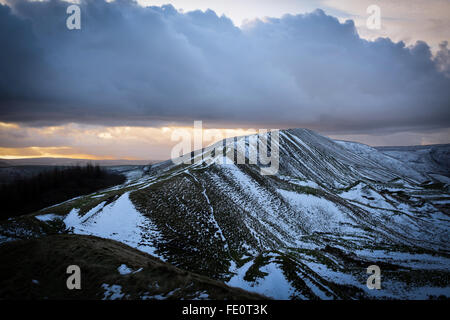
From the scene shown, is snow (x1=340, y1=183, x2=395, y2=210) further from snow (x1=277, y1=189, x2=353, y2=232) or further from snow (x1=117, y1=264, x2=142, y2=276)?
snow (x1=117, y1=264, x2=142, y2=276)

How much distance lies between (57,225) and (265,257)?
34123 mm

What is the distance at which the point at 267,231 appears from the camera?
42406mm

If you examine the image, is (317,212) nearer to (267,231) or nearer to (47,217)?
(267,231)

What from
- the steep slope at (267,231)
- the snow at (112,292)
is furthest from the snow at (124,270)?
the steep slope at (267,231)

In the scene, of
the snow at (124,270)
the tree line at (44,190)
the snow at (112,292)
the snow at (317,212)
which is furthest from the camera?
the tree line at (44,190)

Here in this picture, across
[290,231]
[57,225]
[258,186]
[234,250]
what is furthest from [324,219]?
[57,225]

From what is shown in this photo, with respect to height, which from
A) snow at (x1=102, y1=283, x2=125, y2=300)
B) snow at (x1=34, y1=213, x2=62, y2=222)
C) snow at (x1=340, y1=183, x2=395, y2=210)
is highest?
snow at (x1=102, y1=283, x2=125, y2=300)

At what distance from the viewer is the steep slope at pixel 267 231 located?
2519cm

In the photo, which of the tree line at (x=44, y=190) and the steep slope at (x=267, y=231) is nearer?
the steep slope at (x=267, y=231)

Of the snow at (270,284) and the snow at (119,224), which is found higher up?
the snow at (119,224)

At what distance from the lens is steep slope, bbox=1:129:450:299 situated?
25.2 m

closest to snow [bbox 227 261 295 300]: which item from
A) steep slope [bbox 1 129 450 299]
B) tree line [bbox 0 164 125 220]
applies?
steep slope [bbox 1 129 450 299]

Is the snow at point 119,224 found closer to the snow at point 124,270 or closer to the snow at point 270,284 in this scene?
the snow at point 270,284

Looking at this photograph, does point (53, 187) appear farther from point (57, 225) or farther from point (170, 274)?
point (170, 274)
